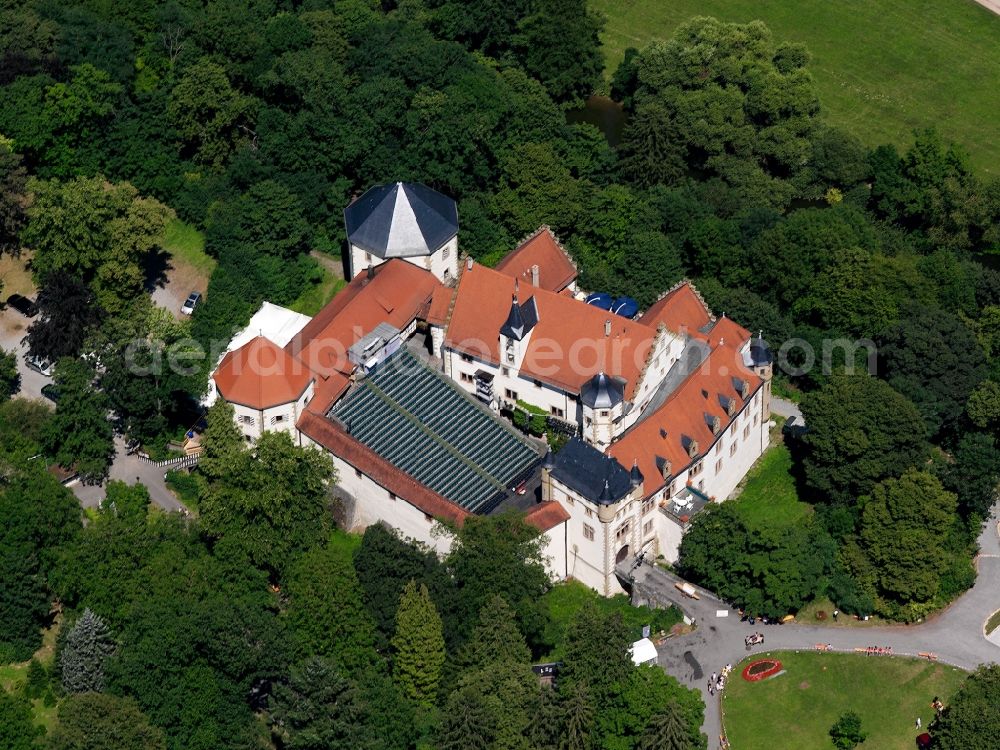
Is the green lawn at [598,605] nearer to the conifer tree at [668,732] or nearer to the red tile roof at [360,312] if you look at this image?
the conifer tree at [668,732]

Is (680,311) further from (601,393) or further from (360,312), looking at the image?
(360,312)

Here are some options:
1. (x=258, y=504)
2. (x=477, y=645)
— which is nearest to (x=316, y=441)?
(x=258, y=504)

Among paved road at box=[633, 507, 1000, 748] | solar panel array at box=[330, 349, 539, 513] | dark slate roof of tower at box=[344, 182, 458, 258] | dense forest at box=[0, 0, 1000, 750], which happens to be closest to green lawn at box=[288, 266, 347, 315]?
dense forest at box=[0, 0, 1000, 750]

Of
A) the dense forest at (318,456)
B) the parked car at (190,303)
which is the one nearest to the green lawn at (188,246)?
the dense forest at (318,456)

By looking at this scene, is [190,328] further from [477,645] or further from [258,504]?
[477,645]

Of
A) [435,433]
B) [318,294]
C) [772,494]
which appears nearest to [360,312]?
[435,433]
